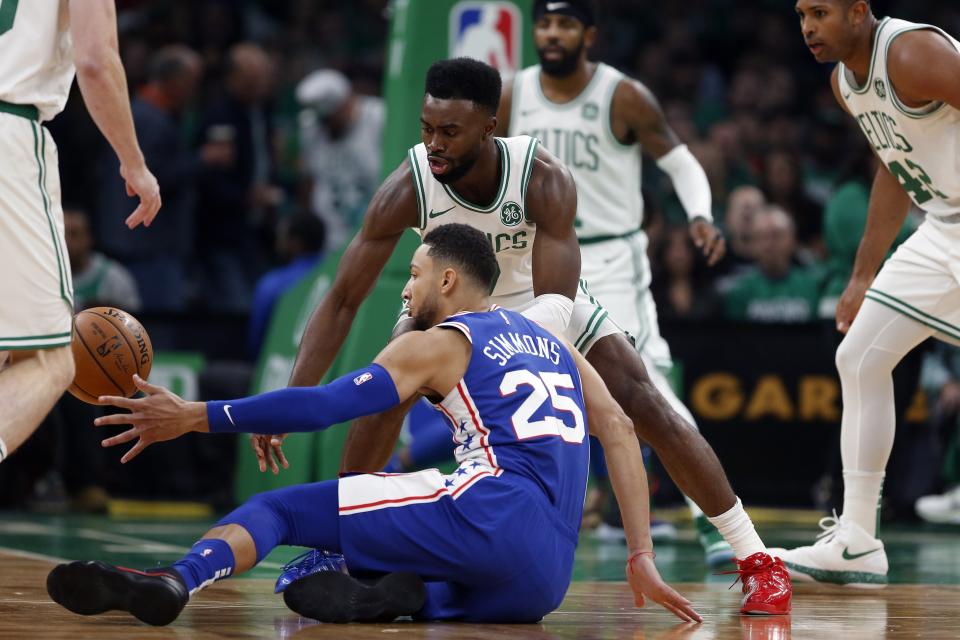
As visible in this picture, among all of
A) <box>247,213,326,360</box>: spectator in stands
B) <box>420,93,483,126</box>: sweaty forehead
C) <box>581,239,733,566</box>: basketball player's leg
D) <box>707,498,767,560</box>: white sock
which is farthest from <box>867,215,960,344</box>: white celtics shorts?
<box>247,213,326,360</box>: spectator in stands

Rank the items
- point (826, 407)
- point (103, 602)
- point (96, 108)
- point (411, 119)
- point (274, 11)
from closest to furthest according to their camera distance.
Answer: point (103, 602)
point (96, 108)
point (411, 119)
point (826, 407)
point (274, 11)

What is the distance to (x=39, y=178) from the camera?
494 centimetres

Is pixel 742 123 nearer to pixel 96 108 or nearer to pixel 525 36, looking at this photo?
pixel 525 36

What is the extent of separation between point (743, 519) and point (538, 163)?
1528mm

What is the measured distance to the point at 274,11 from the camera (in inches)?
619

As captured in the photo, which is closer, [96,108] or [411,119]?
[96,108]

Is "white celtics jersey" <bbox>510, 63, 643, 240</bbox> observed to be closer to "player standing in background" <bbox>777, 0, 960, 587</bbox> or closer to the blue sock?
"player standing in background" <bbox>777, 0, 960, 587</bbox>

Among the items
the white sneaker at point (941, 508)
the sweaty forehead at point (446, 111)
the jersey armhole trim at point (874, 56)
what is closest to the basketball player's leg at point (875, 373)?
the jersey armhole trim at point (874, 56)

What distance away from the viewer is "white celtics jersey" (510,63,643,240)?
27.5 ft

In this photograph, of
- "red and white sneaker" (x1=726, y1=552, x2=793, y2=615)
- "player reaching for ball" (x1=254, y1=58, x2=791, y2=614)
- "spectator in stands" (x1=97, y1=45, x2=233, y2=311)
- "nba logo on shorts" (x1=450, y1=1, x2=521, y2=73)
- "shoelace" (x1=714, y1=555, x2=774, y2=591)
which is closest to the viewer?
"red and white sneaker" (x1=726, y1=552, x2=793, y2=615)

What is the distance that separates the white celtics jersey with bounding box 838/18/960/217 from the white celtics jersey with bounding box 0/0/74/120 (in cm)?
324

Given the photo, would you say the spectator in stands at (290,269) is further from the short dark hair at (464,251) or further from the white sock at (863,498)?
the short dark hair at (464,251)

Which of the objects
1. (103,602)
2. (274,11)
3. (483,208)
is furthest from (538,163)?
(274,11)

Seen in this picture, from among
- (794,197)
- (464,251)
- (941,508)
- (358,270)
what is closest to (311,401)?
(464,251)
